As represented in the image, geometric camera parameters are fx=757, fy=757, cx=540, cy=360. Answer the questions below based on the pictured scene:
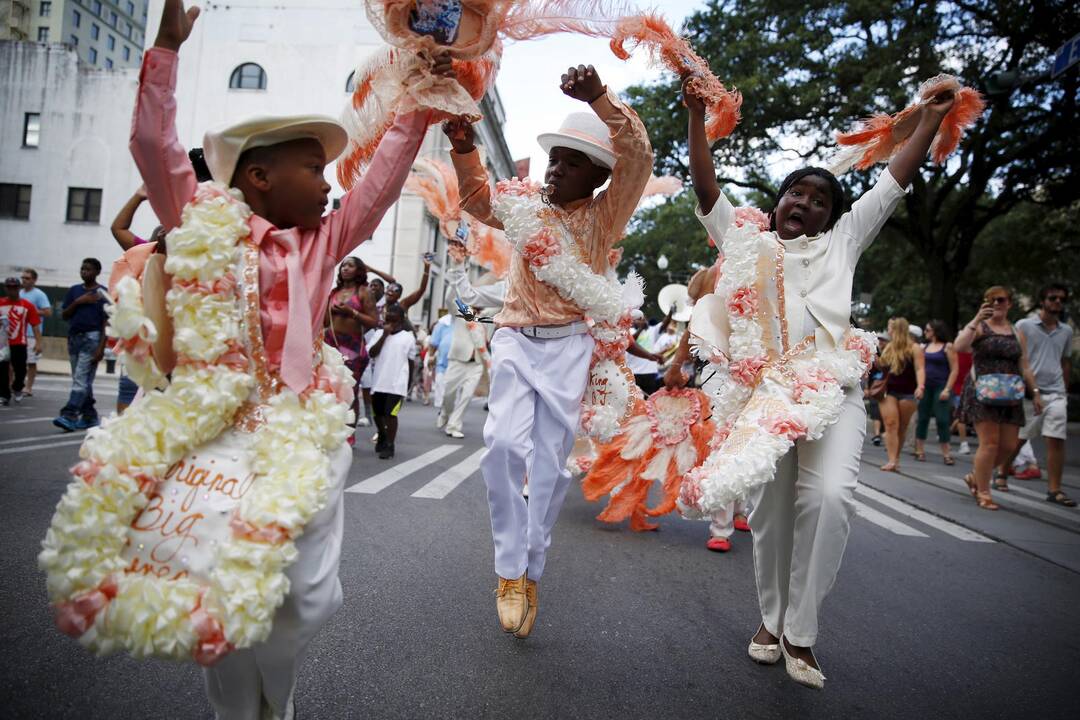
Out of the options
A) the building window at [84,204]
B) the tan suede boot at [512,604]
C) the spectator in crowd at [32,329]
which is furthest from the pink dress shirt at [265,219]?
the building window at [84,204]

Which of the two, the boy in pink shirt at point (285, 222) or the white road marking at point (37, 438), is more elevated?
the boy in pink shirt at point (285, 222)

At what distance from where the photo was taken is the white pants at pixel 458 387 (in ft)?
36.4

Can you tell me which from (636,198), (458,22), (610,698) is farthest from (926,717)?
(458,22)

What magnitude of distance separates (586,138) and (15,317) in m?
11.2

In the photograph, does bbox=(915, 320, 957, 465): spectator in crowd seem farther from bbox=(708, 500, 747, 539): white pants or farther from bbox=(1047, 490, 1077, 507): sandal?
bbox=(708, 500, 747, 539): white pants

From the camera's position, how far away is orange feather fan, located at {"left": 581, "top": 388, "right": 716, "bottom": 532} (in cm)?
543

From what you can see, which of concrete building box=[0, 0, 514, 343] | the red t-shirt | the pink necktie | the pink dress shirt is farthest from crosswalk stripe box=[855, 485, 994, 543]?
concrete building box=[0, 0, 514, 343]

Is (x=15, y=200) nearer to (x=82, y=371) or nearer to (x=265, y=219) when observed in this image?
(x=82, y=371)

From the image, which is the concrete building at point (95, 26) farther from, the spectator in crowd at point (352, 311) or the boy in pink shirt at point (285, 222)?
the boy in pink shirt at point (285, 222)

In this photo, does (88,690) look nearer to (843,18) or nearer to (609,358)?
(609,358)

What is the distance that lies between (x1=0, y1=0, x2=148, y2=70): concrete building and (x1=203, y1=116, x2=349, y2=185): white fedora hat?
6759 centimetres

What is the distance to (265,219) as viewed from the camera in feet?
7.18

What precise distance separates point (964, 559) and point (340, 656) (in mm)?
4818

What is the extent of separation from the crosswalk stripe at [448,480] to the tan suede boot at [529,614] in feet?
8.72
